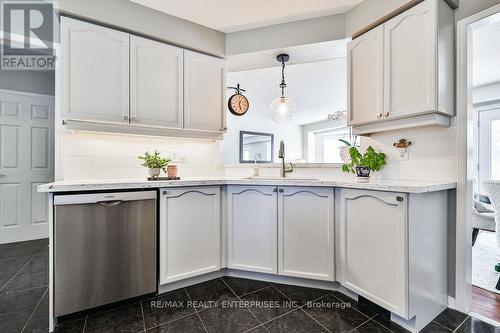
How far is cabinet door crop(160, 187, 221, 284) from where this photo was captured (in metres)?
1.92

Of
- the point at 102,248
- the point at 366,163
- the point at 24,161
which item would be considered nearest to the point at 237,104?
the point at 366,163

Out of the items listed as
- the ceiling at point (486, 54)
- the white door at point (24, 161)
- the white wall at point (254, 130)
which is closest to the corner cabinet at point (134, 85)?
the white door at point (24, 161)

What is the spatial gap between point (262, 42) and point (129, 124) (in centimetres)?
152

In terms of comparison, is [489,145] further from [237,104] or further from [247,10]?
[247,10]

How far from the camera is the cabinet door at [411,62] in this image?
1.61 metres

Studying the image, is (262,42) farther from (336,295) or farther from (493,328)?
(493,328)

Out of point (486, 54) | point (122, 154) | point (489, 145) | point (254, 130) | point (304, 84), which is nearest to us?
point (122, 154)

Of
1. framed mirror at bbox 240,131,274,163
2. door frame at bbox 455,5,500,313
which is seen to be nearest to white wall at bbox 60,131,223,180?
door frame at bbox 455,5,500,313

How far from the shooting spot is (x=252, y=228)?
2.14m

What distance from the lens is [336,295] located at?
6.30ft

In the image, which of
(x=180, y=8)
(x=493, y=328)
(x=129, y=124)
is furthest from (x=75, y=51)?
(x=493, y=328)

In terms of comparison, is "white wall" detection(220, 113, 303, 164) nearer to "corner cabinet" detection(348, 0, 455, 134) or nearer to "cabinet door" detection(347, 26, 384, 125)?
"cabinet door" detection(347, 26, 384, 125)

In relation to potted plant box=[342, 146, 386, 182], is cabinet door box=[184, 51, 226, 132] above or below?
above

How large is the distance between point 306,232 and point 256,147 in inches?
190
